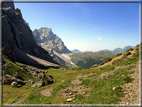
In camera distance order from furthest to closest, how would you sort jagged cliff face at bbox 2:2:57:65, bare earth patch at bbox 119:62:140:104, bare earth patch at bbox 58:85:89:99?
1. jagged cliff face at bbox 2:2:57:65
2. bare earth patch at bbox 58:85:89:99
3. bare earth patch at bbox 119:62:140:104

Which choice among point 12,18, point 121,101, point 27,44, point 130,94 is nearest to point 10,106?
point 121,101

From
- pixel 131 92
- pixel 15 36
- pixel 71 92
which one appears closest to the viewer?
pixel 131 92

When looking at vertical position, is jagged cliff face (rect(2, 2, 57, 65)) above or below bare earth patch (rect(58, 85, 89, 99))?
above

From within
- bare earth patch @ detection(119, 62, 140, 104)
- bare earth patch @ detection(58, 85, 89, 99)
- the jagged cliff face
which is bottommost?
bare earth patch @ detection(58, 85, 89, 99)

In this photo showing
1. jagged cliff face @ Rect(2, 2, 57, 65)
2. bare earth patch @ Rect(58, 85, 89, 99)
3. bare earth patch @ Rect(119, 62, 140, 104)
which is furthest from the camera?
jagged cliff face @ Rect(2, 2, 57, 65)

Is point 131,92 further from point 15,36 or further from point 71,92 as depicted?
point 15,36

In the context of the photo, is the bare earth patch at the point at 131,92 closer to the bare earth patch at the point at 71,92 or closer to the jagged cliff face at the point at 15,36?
the bare earth patch at the point at 71,92

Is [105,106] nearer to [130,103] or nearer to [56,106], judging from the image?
[130,103]

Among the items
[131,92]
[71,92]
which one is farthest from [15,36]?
[131,92]

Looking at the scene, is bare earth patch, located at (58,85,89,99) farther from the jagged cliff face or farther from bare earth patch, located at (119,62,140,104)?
the jagged cliff face

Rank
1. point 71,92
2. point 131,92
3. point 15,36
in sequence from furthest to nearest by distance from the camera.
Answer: point 15,36, point 71,92, point 131,92

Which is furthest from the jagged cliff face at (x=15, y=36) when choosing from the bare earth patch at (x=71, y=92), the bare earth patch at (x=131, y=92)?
the bare earth patch at (x=131, y=92)

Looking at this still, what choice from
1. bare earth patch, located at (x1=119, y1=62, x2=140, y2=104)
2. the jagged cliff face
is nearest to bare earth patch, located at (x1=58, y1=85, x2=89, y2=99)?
bare earth patch, located at (x1=119, y1=62, x2=140, y2=104)

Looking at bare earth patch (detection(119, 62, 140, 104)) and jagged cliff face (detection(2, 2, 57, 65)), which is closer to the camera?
bare earth patch (detection(119, 62, 140, 104))
